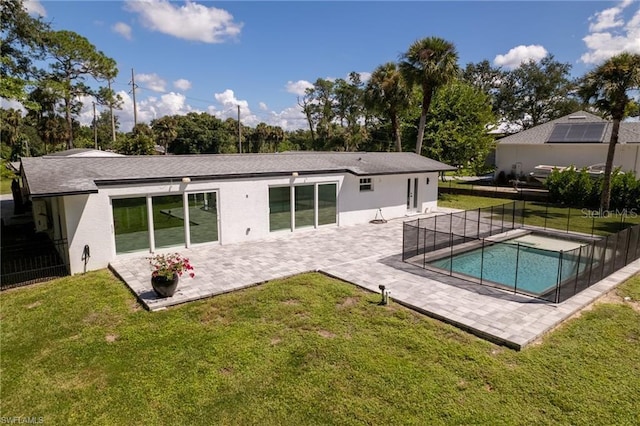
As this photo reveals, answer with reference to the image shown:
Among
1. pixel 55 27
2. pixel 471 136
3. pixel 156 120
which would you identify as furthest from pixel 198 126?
pixel 471 136

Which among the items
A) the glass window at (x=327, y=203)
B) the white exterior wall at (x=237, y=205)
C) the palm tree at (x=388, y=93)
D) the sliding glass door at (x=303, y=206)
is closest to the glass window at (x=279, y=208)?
the sliding glass door at (x=303, y=206)

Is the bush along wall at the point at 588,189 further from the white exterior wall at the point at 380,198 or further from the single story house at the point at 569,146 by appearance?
the white exterior wall at the point at 380,198

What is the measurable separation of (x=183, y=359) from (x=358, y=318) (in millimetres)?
3790

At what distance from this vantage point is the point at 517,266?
34.4 feet

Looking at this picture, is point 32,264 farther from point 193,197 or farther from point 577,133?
point 577,133

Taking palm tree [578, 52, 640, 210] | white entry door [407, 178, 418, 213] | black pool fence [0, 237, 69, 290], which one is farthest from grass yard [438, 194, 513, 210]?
black pool fence [0, 237, 69, 290]

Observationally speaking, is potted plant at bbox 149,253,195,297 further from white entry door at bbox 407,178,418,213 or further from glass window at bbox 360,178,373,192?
white entry door at bbox 407,178,418,213

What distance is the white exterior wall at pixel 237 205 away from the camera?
11891 mm

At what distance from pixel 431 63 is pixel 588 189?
12.8 meters

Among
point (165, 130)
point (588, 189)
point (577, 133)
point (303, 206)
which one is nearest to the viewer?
point (303, 206)

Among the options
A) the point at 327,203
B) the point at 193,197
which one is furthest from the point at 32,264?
the point at 327,203

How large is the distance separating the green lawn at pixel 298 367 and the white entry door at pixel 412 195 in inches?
504

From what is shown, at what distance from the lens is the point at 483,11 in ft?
61.4

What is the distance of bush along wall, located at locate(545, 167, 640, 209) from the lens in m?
22.4
